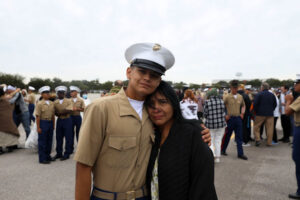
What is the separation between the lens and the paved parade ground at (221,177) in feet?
12.5

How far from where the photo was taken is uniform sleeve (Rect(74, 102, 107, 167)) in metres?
1.44

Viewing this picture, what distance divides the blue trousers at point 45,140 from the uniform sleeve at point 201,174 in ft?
16.4

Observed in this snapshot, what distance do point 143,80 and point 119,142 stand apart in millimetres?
479

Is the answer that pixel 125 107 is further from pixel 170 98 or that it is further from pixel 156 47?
pixel 156 47

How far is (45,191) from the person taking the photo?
3922 millimetres

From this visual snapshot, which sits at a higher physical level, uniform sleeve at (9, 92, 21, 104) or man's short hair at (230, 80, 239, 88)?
man's short hair at (230, 80, 239, 88)

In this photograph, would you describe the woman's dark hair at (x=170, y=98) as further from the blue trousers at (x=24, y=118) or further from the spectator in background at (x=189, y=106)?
the blue trousers at (x=24, y=118)

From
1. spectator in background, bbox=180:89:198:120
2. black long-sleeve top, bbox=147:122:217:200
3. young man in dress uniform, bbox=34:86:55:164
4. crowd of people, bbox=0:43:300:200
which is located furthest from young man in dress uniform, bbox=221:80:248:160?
young man in dress uniform, bbox=34:86:55:164

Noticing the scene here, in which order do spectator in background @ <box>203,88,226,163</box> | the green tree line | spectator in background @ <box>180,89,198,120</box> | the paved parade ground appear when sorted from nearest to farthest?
the paved parade ground, spectator in background @ <box>203,88,226,163</box>, spectator in background @ <box>180,89,198,120</box>, the green tree line

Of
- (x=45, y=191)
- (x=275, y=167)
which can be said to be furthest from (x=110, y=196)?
(x=275, y=167)

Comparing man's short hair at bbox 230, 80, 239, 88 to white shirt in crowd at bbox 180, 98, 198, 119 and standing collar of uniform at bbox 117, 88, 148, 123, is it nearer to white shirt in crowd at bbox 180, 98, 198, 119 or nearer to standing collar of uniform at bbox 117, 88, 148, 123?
white shirt in crowd at bbox 180, 98, 198, 119

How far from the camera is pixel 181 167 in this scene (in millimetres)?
1544

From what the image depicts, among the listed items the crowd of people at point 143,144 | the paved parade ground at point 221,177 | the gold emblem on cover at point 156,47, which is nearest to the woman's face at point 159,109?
the crowd of people at point 143,144

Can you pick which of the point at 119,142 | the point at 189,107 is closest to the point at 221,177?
the point at 189,107
